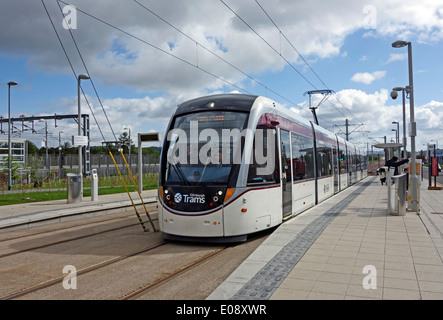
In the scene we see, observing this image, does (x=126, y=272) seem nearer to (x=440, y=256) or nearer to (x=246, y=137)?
(x=246, y=137)

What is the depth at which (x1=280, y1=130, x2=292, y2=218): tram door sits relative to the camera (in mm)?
9253

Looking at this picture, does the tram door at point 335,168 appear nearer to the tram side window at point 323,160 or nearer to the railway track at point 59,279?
the tram side window at point 323,160

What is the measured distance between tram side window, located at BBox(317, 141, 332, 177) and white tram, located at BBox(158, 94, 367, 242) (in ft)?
18.2

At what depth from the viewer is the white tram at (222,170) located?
7.46 metres

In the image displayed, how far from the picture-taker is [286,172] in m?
9.52

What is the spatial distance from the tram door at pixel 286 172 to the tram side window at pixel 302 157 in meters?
0.57

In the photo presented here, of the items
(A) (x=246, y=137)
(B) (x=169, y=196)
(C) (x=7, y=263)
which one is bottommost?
(C) (x=7, y=263)

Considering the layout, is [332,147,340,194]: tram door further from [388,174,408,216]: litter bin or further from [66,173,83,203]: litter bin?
[66,173,83,203]: litter bin

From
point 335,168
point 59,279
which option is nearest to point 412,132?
point 335,168
